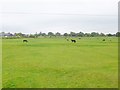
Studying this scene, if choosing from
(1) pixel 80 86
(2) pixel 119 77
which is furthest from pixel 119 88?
(2) pixel 119 77

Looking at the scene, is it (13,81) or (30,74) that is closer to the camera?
(13,81)

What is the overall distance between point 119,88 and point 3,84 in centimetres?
454

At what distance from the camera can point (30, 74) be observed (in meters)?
13.1

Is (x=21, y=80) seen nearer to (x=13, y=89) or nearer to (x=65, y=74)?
(x=13, y=89)

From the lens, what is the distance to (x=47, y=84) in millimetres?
10570

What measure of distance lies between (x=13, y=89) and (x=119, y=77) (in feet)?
16.7

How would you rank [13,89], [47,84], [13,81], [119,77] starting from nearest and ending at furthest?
[13,89] < [47,84] < [13,81] < [119,77]

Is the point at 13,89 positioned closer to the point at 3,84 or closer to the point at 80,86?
the point at 3,84

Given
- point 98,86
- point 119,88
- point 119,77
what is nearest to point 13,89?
point 98,86

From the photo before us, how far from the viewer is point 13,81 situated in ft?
37.0

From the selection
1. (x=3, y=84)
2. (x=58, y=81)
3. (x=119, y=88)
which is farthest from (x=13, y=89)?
(x=119, y=88)

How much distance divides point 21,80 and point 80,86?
2.73m

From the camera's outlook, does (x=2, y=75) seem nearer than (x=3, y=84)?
No

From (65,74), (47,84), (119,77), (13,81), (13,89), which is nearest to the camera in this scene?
(13,89)
